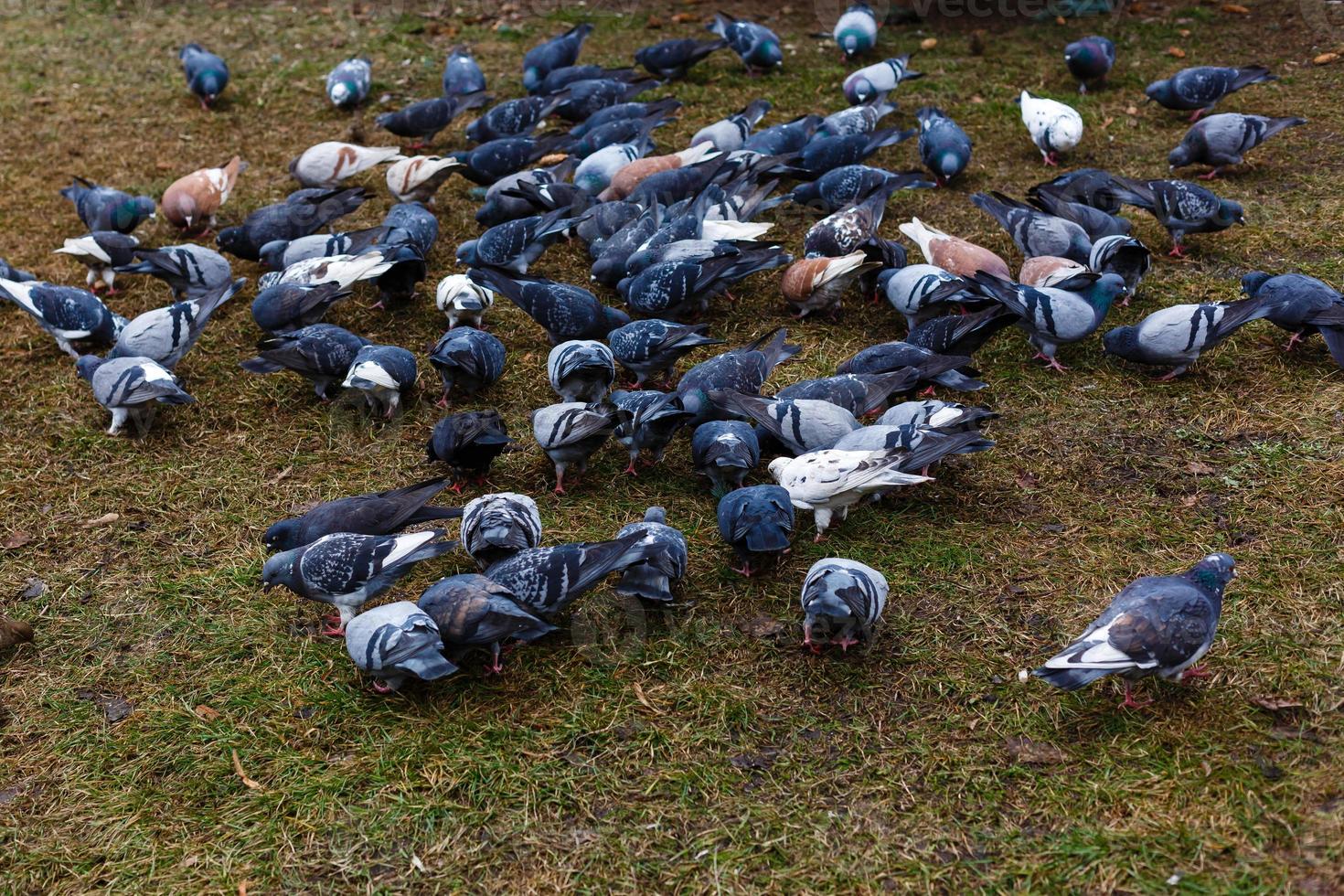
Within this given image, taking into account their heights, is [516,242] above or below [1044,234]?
above

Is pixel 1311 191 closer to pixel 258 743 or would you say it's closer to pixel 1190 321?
pixel 1190 321

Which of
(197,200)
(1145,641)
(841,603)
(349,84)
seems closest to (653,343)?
(841,603)

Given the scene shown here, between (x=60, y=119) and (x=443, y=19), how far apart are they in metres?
3.78

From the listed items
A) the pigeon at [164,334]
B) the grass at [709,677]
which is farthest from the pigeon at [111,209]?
the pigeon at [164,334]

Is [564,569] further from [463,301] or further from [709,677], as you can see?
[463,301]

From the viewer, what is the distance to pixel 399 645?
3457 mm

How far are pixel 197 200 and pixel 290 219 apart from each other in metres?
0.84

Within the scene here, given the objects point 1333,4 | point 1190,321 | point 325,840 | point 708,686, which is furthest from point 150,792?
point 1333,4

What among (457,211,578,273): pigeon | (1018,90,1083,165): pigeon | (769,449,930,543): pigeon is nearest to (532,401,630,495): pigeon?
(769,449,930,543): pigeon

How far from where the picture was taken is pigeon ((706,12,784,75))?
893 cm

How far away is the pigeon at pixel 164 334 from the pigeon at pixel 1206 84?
6.75 m

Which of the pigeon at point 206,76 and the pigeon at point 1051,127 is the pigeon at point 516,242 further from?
the pigeon at point 206,76

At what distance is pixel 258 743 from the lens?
11.5 feet

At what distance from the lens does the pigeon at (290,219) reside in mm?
6438
